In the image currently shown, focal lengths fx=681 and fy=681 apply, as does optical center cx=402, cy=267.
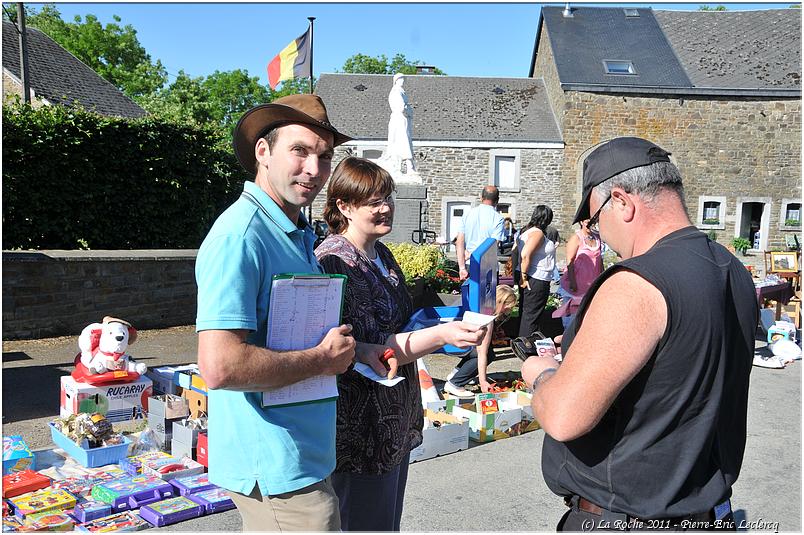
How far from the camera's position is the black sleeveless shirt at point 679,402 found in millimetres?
1726

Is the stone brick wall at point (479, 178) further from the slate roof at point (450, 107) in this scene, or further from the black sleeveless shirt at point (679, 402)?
the black sleeveless shirt at point (679, 402)

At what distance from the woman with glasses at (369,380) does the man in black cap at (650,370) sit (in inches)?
29.2

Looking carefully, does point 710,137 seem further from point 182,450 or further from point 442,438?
point 182,450

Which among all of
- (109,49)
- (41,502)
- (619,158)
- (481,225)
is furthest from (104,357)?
(109,49)

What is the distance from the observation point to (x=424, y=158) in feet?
91.8

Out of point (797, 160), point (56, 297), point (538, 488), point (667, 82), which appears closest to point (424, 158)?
point (667, 82)

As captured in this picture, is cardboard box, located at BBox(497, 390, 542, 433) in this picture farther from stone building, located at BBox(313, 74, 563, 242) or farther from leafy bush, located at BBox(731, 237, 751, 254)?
leafy bush, located at BBox(731, 237, 751, 254)

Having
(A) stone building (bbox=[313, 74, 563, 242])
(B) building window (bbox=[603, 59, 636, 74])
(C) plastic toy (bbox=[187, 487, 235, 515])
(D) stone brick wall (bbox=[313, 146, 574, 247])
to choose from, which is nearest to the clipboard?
(C) plastic toy (bbox=[187, 487, 235, 515])

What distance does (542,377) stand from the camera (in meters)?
2.01

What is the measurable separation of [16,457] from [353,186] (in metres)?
3.01

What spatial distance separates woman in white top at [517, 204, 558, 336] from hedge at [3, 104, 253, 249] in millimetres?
6619

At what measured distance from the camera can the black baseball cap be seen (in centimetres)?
188


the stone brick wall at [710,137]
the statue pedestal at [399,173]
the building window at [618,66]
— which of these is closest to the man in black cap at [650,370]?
the statue pedestal at [399,173]

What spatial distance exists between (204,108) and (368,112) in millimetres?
18524
